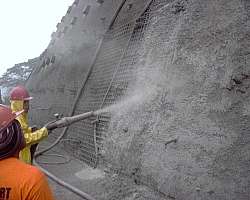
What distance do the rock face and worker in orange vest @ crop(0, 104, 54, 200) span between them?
7.99ft

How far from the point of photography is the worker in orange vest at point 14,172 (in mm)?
1955

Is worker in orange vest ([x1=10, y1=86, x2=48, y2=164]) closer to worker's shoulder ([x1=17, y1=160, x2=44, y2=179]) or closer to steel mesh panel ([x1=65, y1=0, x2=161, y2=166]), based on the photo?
steel mesh panel ([x1=65, y1=0, x2=161, y2=166])

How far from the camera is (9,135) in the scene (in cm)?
205

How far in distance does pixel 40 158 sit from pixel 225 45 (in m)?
4.82

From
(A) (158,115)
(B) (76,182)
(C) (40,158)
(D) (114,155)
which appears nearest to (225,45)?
(A) (158,115)

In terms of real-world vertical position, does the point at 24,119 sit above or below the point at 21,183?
above

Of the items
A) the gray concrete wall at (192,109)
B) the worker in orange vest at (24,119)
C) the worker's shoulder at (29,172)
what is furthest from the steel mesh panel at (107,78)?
the worker's shoulder at (29,172)

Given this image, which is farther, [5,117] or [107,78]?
[107,78]

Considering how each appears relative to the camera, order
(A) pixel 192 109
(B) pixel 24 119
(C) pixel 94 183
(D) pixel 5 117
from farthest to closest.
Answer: (C) pixel 94 183
(B) pixel 24 119
(A) pixel 192 109
(D) pixel 5 117

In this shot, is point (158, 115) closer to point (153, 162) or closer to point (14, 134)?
point (153, 162)

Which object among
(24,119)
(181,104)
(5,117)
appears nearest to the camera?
(5,117)

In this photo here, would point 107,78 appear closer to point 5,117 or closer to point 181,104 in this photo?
point 181,104

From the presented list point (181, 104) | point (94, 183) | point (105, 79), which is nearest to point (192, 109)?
point (181, 104)

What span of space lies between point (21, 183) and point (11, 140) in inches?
9.7
